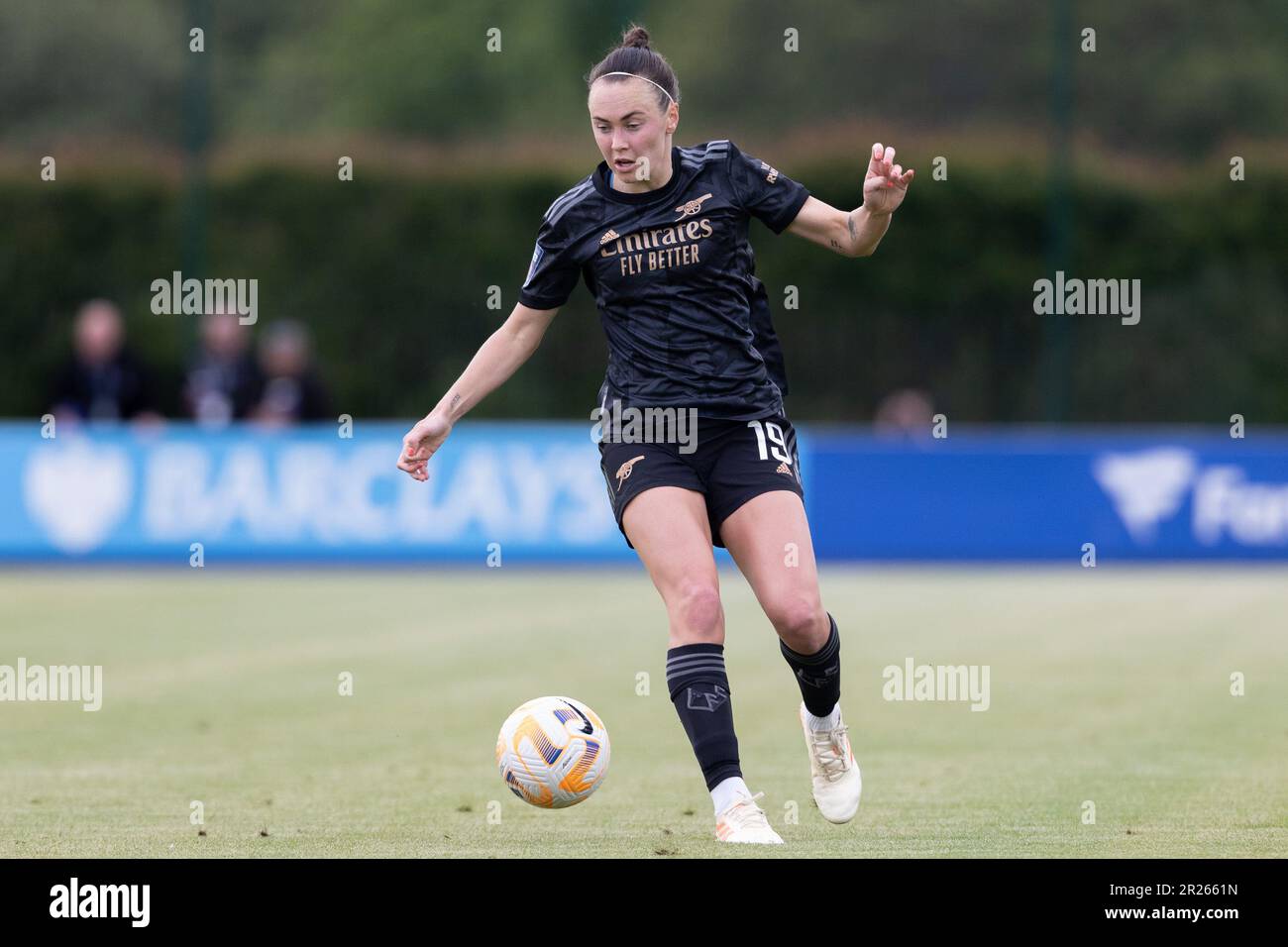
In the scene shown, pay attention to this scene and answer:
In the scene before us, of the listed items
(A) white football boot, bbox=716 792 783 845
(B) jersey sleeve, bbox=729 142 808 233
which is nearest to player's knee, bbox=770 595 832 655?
(A) white football boot, bbox=716 792 783 845

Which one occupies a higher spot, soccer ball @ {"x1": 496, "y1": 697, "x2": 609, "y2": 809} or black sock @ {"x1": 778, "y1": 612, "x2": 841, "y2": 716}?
black sock @ {"x1": 778, "y1": 612, "x2": 841, "y2": 716}

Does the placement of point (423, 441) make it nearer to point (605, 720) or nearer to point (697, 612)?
point (697, 612)

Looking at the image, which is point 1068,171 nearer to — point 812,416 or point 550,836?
point 812,416

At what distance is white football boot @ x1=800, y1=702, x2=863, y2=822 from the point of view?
700 cm

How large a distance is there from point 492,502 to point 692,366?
12.8m

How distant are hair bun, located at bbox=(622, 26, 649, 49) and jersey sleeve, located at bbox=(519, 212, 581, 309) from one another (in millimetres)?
628

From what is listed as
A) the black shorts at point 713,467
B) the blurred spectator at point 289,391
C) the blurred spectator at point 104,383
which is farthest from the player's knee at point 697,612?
the blurred spectator at point 289,391

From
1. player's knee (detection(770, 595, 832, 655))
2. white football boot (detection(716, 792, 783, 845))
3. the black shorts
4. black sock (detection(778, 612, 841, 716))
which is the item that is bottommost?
white football boot (detection(716, 792, 783, 845))

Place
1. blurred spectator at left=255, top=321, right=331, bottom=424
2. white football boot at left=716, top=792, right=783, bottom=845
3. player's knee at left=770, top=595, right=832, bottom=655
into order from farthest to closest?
1. blurred spectator at left=255, top=321, right=331, bottom=424
2. player's knee at left=770, top=595, right=832, bottom=655
3. white football boot at left=716, top=792, right=783, bottom=845

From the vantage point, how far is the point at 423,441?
6.86 meters

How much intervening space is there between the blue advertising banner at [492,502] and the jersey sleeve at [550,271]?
12020 mm

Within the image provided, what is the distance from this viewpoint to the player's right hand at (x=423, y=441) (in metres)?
6.83

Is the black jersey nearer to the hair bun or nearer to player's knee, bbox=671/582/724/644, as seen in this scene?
the hair bun

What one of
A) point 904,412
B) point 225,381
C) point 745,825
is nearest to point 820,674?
point 745,825
